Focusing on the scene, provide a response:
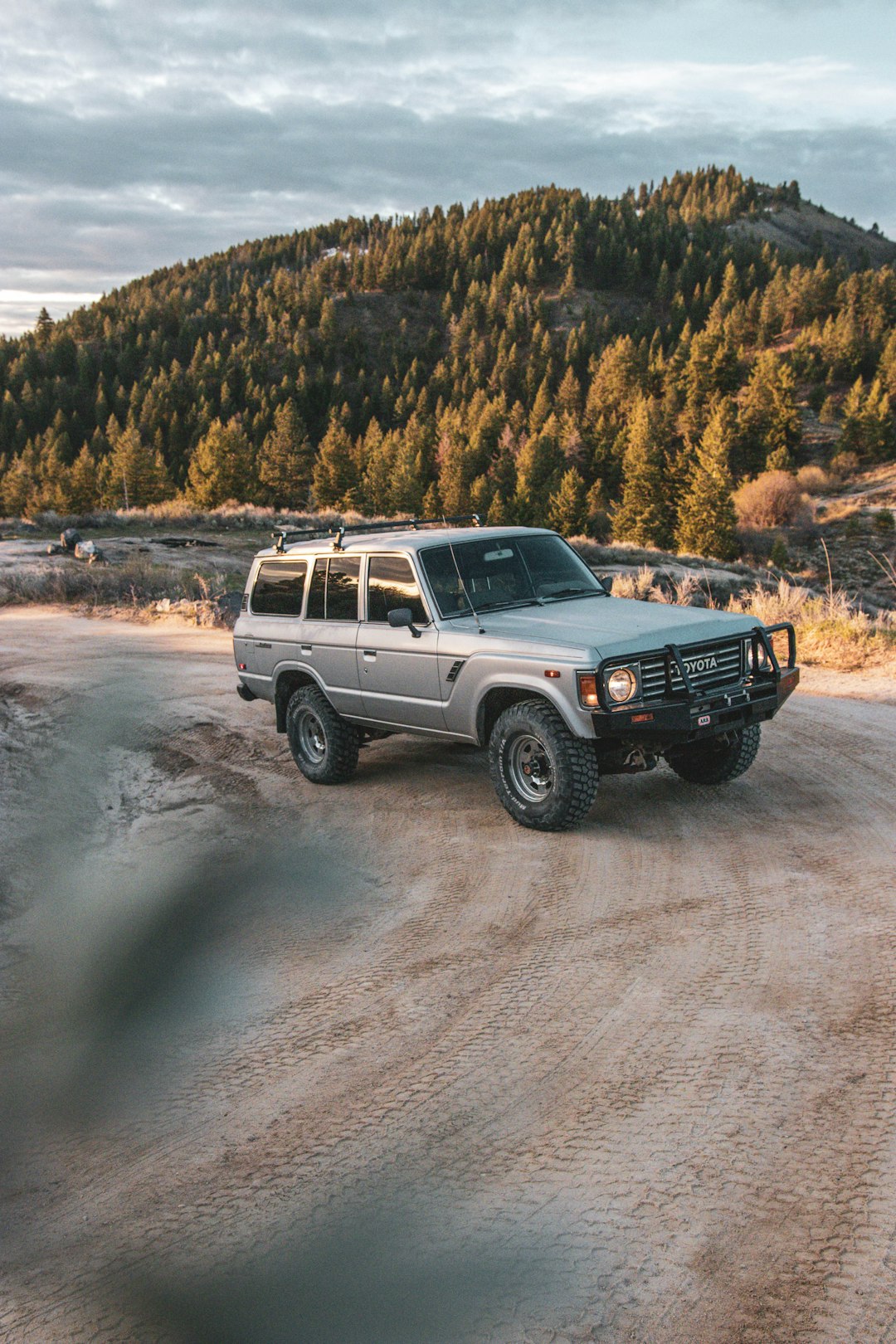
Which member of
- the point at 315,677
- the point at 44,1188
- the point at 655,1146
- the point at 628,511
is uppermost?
the point at 628,511

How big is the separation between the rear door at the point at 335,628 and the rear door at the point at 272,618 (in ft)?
0.58

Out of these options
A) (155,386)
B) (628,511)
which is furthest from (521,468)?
(155,386)

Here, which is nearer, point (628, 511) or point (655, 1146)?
point (655, 1146)

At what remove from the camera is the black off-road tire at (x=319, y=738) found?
838 centimetres

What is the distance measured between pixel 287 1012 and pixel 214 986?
0.63m

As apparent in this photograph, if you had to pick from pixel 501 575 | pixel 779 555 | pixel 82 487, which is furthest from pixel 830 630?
pixel 82 487

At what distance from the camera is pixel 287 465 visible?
390 ft

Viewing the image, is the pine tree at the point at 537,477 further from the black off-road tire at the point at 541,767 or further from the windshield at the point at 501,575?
the black off-road tire at the point at 541,767

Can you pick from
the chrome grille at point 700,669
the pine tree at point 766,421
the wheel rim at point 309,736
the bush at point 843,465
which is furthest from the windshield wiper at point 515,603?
the pine tree at point 766,421

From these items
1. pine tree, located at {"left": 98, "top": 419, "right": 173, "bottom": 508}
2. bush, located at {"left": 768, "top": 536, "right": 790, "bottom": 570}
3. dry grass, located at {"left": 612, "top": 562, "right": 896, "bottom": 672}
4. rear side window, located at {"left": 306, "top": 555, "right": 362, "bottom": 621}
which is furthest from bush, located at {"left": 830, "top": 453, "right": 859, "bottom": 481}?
rear side window, located at {"left": 306, "top": 555, "right": 362, "bottom": 621}

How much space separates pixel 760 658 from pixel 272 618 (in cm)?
438

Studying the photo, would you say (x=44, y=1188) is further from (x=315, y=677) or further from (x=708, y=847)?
(x=315, y=677)

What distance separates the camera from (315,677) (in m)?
8.47

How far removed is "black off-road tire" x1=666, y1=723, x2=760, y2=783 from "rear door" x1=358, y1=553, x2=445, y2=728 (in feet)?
6.29
